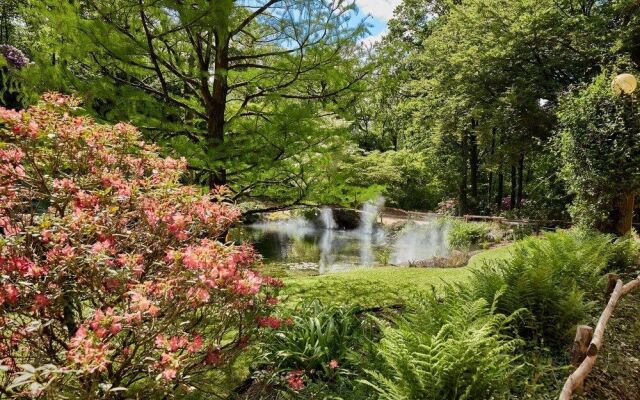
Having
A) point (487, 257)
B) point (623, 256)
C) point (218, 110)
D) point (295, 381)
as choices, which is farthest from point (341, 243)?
point (295, 381)

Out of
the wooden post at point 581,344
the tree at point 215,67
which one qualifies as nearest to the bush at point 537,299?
the wooden post at point 581,344

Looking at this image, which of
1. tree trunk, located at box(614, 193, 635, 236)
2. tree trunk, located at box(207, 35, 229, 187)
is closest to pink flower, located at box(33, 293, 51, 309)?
tree trunk, located at box(207, 35, 229, 187)

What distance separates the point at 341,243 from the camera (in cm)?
1761

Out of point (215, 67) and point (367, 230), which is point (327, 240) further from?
point (215, 67)

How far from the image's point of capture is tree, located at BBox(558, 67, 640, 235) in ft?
26.0

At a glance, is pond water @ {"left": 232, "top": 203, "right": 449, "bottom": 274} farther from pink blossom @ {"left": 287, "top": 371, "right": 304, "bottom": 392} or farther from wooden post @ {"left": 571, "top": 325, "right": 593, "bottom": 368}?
pink blossom @ {"left": 287, "top": 371, "right": 304, "bottom": 392}

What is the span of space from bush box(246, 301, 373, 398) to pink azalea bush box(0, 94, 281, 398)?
71 cm

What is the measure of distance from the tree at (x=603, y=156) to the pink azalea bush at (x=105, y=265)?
321 inches

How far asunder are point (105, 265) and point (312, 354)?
6.85ft

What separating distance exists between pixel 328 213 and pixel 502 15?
12.1m

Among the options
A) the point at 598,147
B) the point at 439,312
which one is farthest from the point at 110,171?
the point at 598,147

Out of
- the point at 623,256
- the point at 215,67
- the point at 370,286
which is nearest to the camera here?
the point at 215,67

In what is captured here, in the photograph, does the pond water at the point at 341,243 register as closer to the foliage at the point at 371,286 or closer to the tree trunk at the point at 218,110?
the foliage at the point at 371,286

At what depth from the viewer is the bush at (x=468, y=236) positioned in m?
14.4
